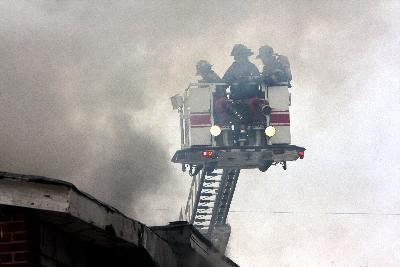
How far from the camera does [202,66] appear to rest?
17703 millimetres

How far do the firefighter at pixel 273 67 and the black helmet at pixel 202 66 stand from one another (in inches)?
48.5

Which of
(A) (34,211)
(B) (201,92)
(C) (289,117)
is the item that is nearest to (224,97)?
(B) (201,92)

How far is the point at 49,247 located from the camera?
5.21 metres

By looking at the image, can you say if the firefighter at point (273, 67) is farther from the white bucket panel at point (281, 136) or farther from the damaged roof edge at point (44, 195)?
the damaged roof edge at point (44, 195)

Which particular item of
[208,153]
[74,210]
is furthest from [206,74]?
[74,210]

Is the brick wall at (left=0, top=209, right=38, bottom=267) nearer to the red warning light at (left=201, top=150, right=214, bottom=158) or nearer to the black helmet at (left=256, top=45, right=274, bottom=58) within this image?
the red warning light at (left=201, top=150, right=214, bottom=158)

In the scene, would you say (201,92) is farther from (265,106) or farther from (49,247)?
(49,247)

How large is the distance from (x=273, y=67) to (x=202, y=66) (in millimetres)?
1666

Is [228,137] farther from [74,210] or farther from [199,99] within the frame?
[74,210]

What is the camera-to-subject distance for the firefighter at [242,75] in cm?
1747

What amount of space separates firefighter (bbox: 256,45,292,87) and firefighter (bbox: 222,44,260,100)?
232 millimetres

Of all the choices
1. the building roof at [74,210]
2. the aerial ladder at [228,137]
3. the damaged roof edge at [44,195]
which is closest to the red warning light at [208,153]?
the aerial ladder at [228,137]

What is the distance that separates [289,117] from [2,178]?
13709mm

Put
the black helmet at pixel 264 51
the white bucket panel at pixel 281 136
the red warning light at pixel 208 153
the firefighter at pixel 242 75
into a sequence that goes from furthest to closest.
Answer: the black helmet at pixel 264 51 → the white bucket panel at pixel 281 136 → the firefighter at pixel 242 75 → the red warning light at pixel 208 153
